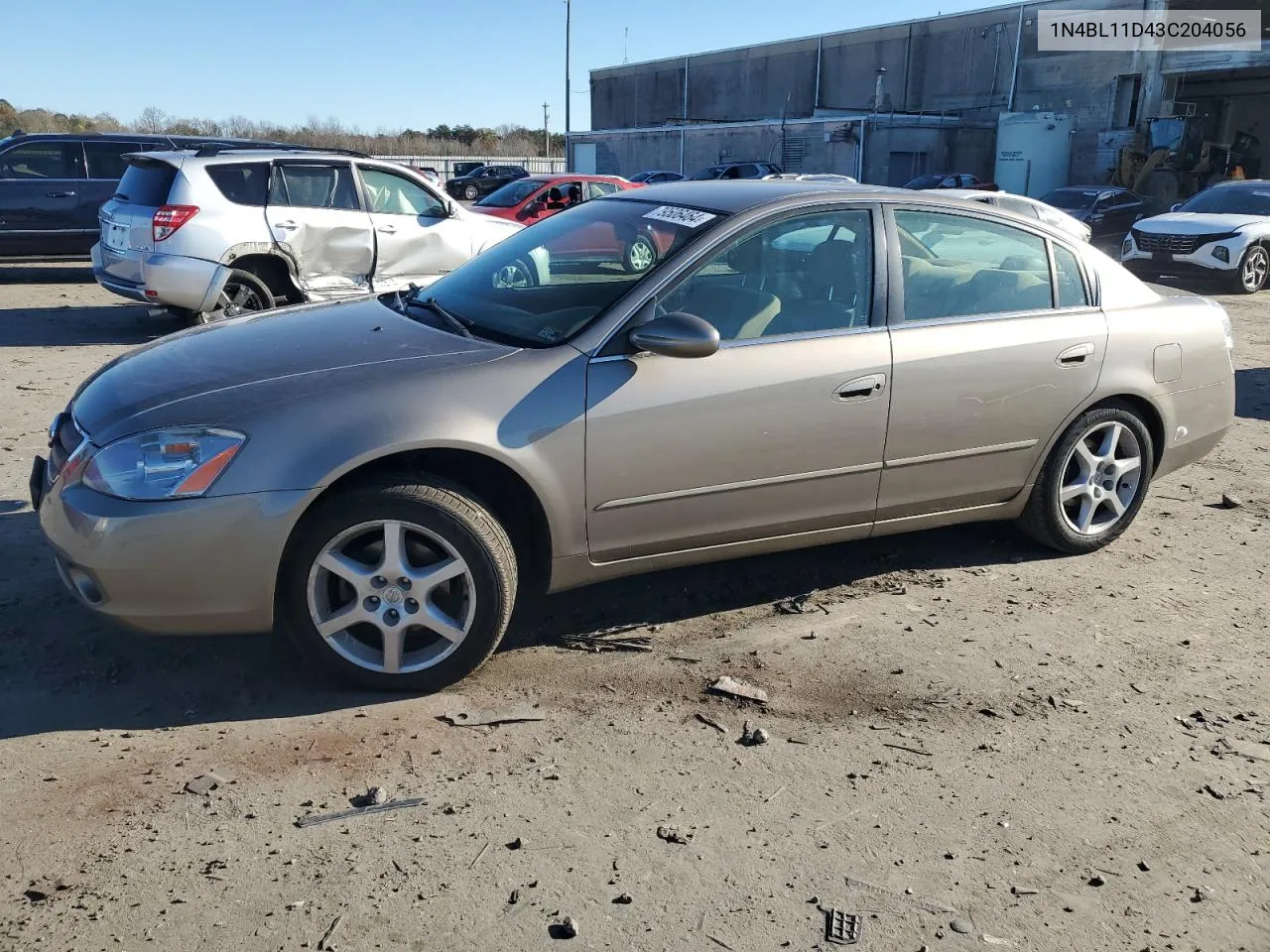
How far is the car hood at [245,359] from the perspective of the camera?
136 inches

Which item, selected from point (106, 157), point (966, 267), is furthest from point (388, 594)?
point (106, 157)

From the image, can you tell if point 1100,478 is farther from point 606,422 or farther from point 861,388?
point 606,422

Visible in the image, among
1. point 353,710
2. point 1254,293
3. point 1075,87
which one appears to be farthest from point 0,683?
point 1075,87

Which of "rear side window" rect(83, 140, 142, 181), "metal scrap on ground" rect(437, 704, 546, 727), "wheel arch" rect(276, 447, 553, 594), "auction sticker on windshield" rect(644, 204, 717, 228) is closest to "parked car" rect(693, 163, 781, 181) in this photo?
"rear side window" rect(83, 140, 142, 181)

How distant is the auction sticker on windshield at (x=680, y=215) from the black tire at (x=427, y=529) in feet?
4.62

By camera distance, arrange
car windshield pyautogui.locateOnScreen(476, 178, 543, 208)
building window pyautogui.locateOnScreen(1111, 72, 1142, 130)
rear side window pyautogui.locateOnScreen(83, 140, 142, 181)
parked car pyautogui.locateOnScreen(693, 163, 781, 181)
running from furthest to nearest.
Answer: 1. building window pyautogui.locateOnScreen(1111, 72, 1142, 130)
2. parked car pyautogui.locateOnScreen(693, 163, 781, 181)
3. car windshield pyautogui.locateOnScreen(476, 178, 543, 208)
4. rear side window pyautogui.locateOnScreen(83, 140, 142, 181)

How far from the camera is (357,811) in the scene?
294 centimetres

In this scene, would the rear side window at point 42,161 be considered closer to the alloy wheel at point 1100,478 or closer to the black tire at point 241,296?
the black tire at point 241,296

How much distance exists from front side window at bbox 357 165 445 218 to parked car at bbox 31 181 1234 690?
568 centimetres

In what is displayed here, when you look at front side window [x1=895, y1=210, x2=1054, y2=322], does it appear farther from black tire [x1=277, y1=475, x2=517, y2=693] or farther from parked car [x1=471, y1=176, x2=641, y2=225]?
parked car [x1=471, y1=176, x2=641, y2=225]

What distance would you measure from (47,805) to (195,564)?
764mm

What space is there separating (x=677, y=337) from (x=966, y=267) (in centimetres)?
159

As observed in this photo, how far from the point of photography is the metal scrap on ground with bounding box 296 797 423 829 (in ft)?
9.48

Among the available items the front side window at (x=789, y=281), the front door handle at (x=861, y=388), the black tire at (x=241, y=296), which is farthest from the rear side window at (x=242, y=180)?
the front door handle at (x=861, y=388)
